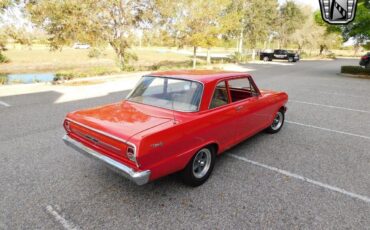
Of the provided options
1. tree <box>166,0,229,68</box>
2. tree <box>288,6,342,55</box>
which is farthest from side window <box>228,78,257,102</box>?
tree <box>288,6,342,55</box>

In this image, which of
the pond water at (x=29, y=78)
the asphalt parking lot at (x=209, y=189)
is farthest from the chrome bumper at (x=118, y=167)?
the pond water at (x=29, y=78)

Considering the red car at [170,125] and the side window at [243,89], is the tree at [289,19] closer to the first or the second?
the side window at [243,89]

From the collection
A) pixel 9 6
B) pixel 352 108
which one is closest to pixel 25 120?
pixel 9 6

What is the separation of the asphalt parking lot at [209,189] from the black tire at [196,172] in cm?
12

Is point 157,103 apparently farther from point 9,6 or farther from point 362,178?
point 9,6

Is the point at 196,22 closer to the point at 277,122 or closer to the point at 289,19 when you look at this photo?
the point at 277,122

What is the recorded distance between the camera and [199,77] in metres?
3.96

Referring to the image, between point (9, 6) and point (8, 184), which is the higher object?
point (9, 6)

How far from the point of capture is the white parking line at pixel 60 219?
283cm

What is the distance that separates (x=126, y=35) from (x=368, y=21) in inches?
606

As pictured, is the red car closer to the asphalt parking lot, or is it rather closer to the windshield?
the windshield

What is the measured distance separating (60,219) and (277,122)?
4787 mm

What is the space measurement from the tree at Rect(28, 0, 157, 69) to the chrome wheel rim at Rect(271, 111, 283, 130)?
12.7m

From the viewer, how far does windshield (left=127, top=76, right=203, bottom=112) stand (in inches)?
144
